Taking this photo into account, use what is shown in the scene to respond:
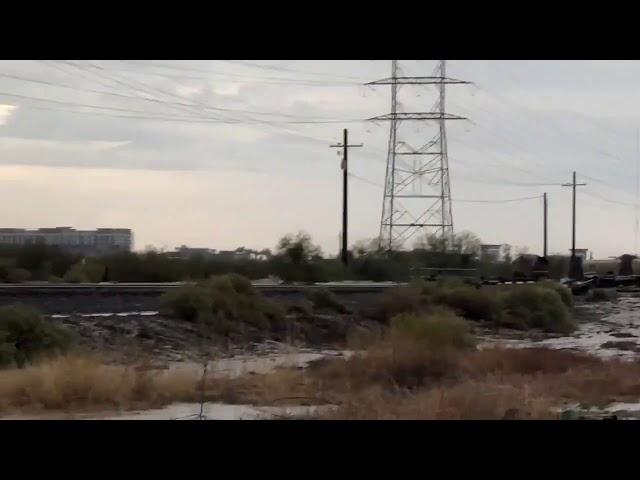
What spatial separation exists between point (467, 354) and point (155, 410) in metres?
9.52

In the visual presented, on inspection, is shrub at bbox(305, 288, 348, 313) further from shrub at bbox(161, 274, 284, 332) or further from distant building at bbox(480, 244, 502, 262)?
distant building at bbox(480, 244, 502, 262)

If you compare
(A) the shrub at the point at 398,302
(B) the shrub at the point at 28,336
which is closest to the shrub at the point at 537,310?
(A) the shrub at the point at 398,302

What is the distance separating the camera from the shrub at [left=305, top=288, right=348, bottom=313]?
33.3 meters

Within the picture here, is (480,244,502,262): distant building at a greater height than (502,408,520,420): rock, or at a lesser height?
greater

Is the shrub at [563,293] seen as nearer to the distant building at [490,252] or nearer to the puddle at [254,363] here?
the puddle at [254,363]

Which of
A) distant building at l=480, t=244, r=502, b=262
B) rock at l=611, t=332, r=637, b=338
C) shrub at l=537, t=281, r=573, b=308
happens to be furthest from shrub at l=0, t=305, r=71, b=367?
distant building at l=480, t=244, r=502, b=262

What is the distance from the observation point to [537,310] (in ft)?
122

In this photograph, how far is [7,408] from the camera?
14.2m

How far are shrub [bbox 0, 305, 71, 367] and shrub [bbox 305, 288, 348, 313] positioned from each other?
→ 500 inches

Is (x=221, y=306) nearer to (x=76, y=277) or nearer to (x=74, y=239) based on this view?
(x=76, y=277)

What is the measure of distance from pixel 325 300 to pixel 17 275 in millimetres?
20917

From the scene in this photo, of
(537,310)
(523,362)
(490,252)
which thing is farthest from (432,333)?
A: (490,252)
